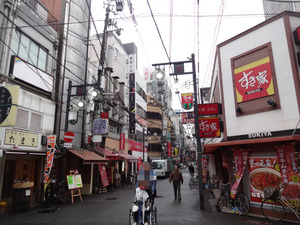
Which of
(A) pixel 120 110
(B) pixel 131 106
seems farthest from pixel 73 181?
(B) pixel 131 106

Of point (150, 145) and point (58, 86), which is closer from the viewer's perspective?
point (58, 86)

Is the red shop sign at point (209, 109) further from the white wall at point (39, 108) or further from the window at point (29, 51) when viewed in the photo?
the window at point (29, 51)

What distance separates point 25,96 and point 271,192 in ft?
42.4

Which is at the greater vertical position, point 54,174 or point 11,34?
point 11,34

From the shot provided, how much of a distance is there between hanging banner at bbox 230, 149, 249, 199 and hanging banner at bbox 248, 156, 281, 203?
0.31m

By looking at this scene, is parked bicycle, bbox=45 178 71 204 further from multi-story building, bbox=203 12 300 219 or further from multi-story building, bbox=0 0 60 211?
multi-story building, bbox=203 12 300 219

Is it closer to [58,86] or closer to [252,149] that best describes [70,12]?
[58,86]

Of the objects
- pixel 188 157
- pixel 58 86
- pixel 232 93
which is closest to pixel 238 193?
pixel 232 93

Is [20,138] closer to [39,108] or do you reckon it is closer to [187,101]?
[39,108]

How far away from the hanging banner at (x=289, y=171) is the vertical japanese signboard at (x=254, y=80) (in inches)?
98.0

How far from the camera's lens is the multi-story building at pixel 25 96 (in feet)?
34.4

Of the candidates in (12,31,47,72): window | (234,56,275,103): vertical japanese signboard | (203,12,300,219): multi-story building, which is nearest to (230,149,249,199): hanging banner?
(203,12,300,219): multi-story building

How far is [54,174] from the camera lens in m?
14.2

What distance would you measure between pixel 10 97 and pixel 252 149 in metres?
10.6
